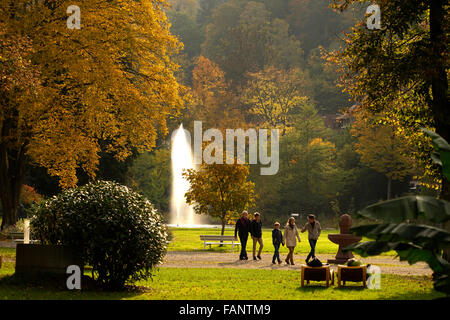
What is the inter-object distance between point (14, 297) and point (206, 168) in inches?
983

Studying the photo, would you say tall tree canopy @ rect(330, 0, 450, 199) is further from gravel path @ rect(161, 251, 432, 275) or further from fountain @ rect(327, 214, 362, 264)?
gravel path @ rect(161, 251, 432, 275)

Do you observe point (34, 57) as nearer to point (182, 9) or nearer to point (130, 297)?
point (130, 297)

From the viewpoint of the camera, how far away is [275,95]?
82812mm

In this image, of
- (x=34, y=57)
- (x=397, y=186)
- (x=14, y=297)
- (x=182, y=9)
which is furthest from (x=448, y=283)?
(x=182, y=9)

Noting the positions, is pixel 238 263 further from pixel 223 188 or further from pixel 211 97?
pixel 211 97

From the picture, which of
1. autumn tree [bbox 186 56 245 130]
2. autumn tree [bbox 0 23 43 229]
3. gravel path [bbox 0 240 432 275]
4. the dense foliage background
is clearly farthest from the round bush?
autumn tree [bbox 186 56 245 130]

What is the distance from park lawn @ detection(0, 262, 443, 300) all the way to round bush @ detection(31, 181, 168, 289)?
680 millimetres

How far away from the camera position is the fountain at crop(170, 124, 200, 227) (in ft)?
241

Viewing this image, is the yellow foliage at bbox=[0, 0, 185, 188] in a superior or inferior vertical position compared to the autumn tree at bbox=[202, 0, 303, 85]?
inferior
